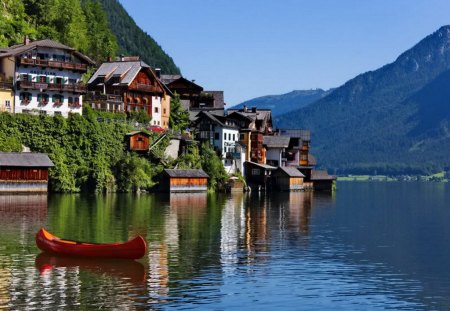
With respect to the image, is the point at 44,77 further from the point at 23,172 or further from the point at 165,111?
the point at 165,111

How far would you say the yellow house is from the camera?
4572 inches

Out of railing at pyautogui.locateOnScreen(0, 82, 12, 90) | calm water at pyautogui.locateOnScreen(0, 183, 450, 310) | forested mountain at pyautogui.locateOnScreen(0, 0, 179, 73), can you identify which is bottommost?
calm water at pyautogui.locateOnScreen(0, 183, 450, 310)

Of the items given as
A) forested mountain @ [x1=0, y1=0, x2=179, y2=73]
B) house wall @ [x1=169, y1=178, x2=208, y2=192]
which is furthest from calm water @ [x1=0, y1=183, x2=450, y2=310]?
forested mountain @ [x1=0, y1=0, x2=179, y2=73]

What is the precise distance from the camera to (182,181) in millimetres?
131500

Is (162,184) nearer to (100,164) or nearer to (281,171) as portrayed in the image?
(100,164)

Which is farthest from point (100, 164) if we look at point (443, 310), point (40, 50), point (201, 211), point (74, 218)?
point (443, 310)

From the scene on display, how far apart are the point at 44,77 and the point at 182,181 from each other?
1065 inches

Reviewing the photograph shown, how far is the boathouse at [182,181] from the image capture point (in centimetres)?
12962

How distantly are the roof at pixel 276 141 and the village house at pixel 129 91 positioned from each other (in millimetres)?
32463

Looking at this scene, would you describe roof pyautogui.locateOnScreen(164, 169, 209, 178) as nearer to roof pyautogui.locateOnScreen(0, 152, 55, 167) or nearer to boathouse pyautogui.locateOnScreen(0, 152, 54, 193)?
roof pyautogui.locateOnScreen(0, 152, 55, 167)

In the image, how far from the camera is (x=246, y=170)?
534 feet

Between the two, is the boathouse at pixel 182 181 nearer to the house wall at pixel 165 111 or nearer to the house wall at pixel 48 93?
the house wall at pixel 48 93

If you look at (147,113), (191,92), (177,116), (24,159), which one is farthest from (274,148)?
(24,159)

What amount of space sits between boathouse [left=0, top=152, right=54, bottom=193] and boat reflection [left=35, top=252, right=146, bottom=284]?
56711mm
